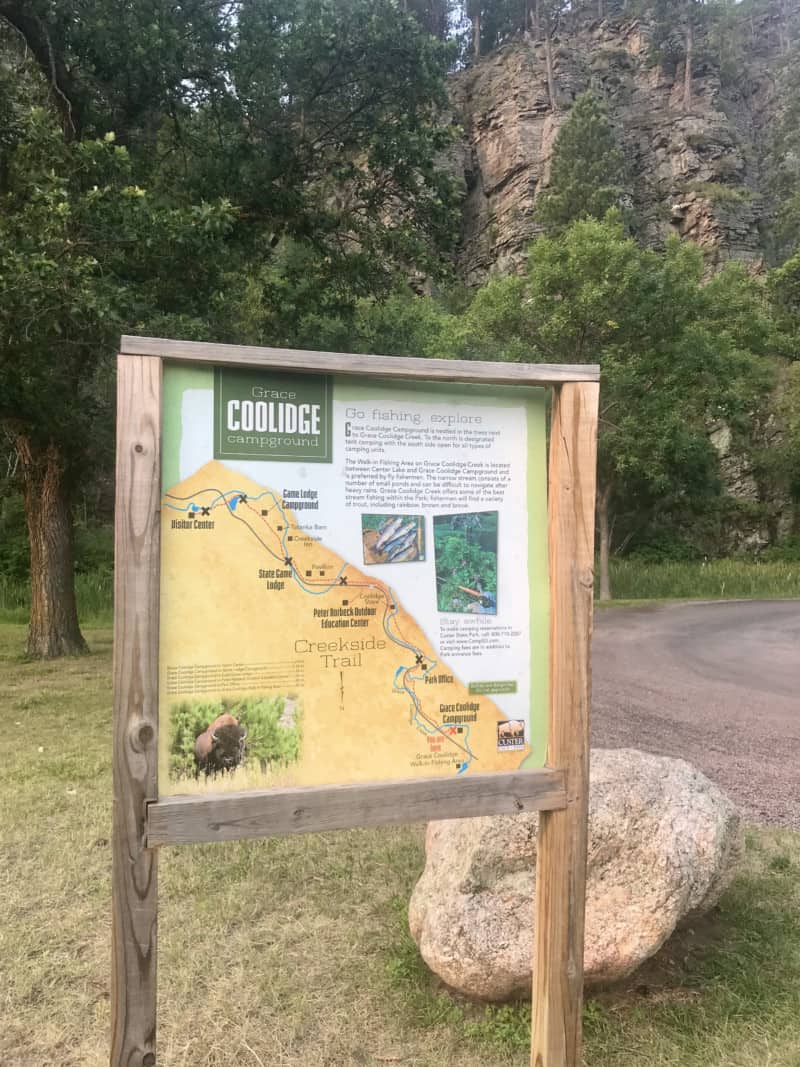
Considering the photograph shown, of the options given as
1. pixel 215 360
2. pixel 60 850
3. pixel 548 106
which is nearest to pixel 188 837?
pixel 215 360

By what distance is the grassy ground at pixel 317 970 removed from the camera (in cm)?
271

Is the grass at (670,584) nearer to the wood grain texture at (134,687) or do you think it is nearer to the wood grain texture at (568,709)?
the wood grain texture at (134,687)

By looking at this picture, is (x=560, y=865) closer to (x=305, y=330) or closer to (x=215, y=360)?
(x=215, y=360)

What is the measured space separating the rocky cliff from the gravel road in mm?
33011

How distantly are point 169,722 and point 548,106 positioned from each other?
177ft

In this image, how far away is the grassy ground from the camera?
2.71 meters

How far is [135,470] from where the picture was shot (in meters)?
1.97

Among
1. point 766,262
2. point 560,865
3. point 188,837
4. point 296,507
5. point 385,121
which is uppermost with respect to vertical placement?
point 766,262

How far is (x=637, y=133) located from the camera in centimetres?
4850

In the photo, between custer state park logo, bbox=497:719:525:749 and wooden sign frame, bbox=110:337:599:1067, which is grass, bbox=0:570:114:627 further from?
custer state park logo, bbox=497:719:525:749

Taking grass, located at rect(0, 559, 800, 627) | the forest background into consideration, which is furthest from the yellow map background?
grass, located at rect(0, 559, 800, 627)

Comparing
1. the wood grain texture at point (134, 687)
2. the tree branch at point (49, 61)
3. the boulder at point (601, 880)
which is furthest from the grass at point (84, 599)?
the wood grain texture at point (134, 687)

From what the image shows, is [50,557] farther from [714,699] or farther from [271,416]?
[271,416]

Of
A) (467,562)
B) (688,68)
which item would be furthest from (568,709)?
(688,68)
